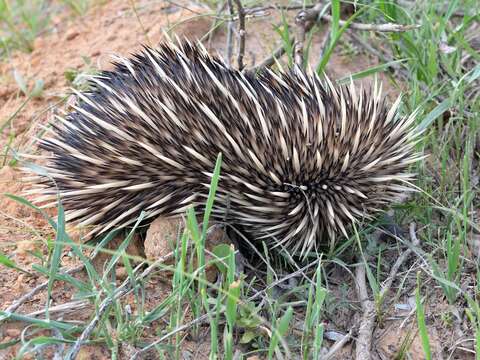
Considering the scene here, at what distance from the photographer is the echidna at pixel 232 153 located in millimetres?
2254

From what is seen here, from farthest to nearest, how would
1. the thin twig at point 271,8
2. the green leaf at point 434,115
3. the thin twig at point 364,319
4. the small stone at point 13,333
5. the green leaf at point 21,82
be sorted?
1. the green leaf at point 21,82
2. the thin twig at point 271,8
3. the green leaf at point 434,115
4. the thin twig at point 364,319
5. the small stone at point 13,333

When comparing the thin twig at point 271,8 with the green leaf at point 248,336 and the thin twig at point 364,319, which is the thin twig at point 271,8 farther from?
the green leaf at point 248,336

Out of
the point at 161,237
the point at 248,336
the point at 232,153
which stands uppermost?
the point at 232,153

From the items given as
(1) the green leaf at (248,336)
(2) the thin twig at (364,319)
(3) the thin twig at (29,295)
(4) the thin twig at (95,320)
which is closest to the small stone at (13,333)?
(3) the thin twig at (29,295)

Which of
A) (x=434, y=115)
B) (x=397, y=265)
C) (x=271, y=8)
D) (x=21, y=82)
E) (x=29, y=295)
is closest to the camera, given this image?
(x=29, y=295)

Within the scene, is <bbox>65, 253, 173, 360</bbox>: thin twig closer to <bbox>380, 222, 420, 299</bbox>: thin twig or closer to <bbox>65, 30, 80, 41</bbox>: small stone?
<bbox>380, 222, 420, 299</bbox>: thin twig

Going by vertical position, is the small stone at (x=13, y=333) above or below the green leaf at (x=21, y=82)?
below

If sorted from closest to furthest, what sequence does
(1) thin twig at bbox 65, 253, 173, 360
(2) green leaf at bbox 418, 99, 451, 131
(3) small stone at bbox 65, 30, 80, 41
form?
(1) thin twig at bbox 65, 253, 173, 360 → (2) green leaf at bbox 418, 99, 451, 131 → (3) small stone at bbox 65, 30, 80, 41

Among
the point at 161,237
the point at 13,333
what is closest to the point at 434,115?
the point at 161,237

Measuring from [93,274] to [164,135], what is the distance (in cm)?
55

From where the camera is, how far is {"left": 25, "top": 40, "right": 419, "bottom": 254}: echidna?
2254 millimetres

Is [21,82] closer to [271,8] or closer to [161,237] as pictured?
[271,8]

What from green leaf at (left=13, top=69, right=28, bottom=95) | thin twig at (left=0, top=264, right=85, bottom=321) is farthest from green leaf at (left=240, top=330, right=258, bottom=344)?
green leaf at (left=13, top=69, right=28, bottom=95)

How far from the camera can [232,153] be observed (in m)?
2.25
